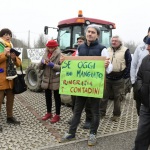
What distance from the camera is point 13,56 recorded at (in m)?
5.10

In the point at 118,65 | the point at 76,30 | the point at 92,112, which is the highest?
the point at 76,30

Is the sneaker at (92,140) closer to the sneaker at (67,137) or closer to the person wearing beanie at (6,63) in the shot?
the sneaker at (67,137)

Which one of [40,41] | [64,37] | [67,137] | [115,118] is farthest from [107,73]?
[40,41]

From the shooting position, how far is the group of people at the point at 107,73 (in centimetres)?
363

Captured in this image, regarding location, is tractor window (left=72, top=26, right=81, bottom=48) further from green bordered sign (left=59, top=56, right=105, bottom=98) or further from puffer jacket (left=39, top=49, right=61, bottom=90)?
green bordered sign (left=59, top=56, right=105, bottom=98)

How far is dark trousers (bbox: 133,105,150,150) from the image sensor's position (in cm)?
361

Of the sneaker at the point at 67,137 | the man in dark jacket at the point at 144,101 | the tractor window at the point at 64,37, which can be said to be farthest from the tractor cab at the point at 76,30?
the man in dark jacket at the point at 144,101

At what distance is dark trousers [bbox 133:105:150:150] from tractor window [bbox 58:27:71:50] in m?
5.77

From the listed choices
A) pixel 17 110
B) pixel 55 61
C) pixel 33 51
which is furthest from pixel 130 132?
pixel 33 51

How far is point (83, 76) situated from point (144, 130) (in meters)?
1.35

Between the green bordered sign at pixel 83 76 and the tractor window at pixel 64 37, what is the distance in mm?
4565

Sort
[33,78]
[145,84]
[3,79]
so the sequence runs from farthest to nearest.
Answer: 1. [33,78]
2. [3,79]
3. [145,84]

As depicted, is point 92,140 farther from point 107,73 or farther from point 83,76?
point 107,73

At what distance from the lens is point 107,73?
4625 mm
